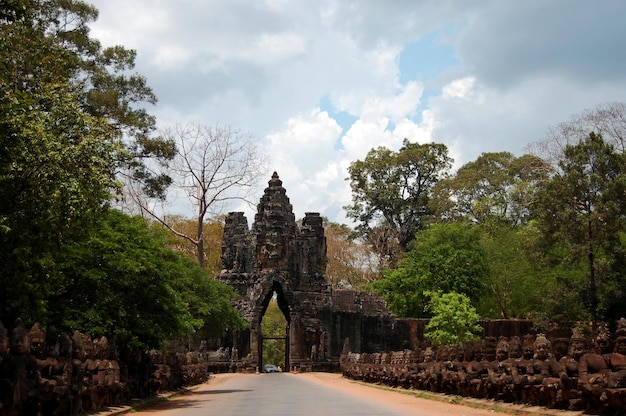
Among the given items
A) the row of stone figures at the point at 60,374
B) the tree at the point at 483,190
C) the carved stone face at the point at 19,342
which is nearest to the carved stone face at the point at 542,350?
the row of stone figures at the point at 60,374

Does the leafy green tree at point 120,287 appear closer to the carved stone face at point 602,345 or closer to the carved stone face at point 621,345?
the carved stone face at point 602,345

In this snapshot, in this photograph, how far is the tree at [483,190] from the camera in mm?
63594

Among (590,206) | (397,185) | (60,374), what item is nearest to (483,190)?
(397,185)

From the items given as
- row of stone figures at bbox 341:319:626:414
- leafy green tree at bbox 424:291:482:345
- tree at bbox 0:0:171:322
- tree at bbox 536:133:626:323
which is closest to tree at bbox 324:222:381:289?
leafy green tree at bbox 424:291:482:345

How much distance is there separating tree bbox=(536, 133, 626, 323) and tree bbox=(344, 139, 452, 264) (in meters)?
35.5

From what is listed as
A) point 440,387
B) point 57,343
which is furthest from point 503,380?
point 57,343

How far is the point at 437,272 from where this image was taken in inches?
2042

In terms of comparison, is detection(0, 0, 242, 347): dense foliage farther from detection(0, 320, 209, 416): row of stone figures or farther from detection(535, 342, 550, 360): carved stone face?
detection(535, 342, 550, 360): carved stone face

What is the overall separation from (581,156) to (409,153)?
1506 inches

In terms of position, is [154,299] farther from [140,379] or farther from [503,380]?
[503,380]

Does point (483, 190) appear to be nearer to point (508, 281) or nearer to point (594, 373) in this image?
point (508, 281)

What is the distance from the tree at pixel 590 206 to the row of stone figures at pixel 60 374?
22616 millimetres

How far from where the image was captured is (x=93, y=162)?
14383 mm

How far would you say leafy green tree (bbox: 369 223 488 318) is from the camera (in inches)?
2018
